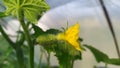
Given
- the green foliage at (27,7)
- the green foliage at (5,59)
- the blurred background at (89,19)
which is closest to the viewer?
the green foliage at (27,7)

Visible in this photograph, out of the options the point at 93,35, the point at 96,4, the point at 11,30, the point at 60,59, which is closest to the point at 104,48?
the point at 93,35

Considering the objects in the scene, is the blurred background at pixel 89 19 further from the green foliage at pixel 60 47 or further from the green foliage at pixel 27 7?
the green foliage at pixel 27 7

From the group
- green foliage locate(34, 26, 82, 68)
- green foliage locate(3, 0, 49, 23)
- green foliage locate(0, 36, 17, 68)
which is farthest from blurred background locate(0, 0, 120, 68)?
green foliage locate(3, 0, 49, 23)

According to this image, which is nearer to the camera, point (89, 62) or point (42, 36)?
point (42, 36)

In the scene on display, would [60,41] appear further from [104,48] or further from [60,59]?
[104,48]

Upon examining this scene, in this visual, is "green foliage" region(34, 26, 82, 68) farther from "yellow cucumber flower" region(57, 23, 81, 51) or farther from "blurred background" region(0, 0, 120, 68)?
"blurred background" region(0, 0, 120, 68)

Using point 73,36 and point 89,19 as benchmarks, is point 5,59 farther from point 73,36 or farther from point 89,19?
point 89,19

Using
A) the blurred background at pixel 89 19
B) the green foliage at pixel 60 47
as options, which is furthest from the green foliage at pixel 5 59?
the blurred background at pixel 89 19

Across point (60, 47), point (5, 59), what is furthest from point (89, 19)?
point (60, 47)
